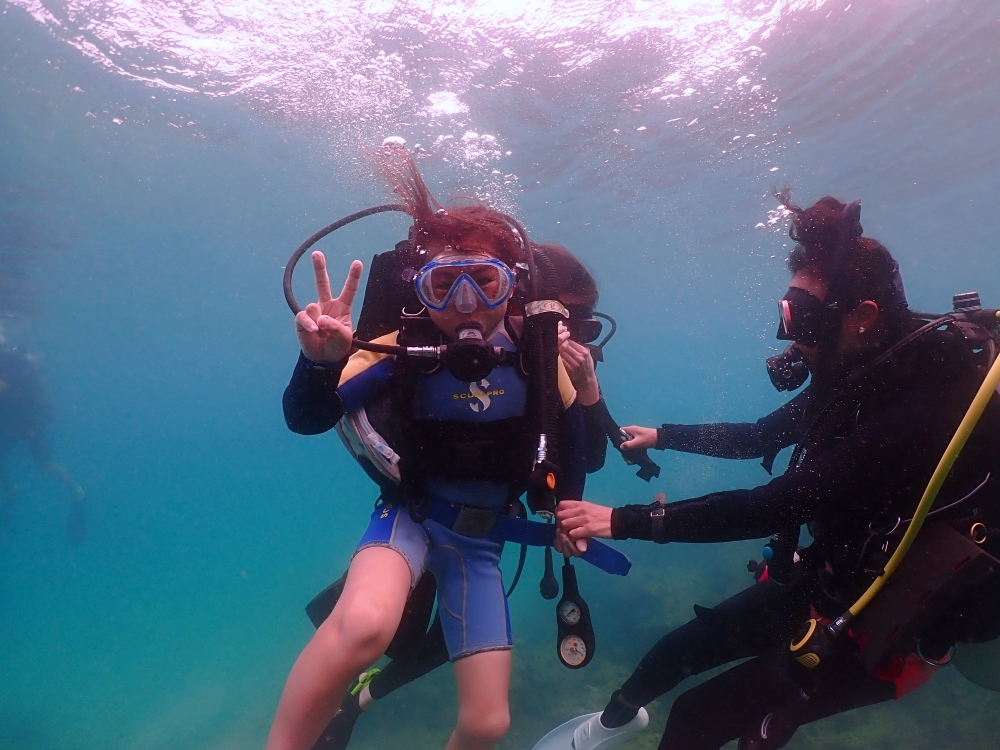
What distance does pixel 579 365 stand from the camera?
393 centimetres

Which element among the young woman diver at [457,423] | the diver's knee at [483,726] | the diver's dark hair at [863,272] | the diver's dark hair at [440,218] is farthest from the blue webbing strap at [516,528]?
the diver's dark hair at [863,272]

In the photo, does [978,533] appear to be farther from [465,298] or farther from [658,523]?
[465,298]

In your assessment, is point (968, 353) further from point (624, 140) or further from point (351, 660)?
point (624, 140)

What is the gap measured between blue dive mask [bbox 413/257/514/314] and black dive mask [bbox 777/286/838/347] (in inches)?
69.9

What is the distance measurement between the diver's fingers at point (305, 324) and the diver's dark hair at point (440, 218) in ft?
3.40

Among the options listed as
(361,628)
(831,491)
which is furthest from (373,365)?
(831,491)

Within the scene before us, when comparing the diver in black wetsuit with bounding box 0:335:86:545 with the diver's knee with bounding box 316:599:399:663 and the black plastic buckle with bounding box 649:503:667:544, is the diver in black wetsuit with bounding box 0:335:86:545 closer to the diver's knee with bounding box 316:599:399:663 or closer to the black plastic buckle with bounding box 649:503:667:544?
the diver's knee with bounding box 316:599:399:663

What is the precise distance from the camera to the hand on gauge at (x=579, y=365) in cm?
385

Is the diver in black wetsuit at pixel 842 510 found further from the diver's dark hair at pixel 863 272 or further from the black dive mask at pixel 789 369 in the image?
the black dive mask at pixel 789 369

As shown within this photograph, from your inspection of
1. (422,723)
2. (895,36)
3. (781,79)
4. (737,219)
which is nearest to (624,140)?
(781,79)

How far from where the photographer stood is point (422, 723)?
7961mm

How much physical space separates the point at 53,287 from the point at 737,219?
35.0 m

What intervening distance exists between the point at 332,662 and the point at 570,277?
369cm

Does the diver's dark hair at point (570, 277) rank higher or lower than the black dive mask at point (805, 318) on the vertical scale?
higher
